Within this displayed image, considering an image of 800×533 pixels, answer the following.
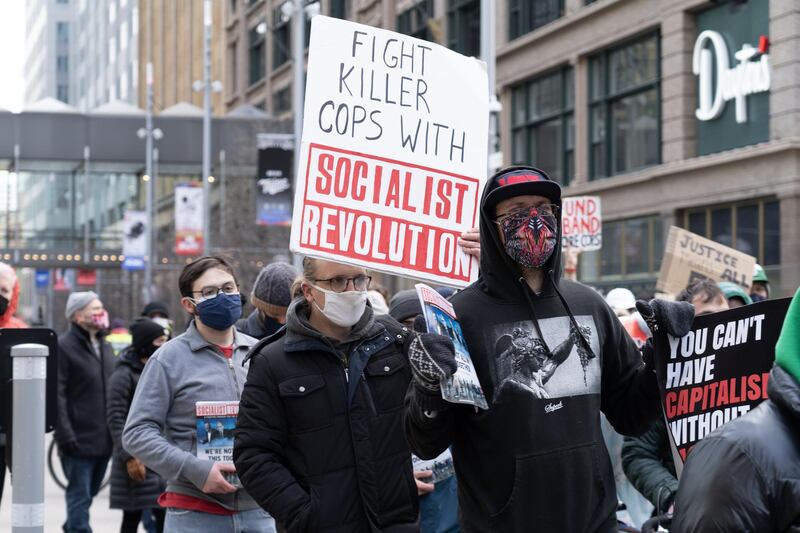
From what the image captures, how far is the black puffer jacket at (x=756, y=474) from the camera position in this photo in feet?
7.82

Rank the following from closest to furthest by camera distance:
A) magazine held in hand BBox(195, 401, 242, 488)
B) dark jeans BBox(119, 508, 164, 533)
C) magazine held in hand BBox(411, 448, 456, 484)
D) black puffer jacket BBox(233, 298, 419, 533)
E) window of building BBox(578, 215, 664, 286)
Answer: black puffer jacket BBox(233, 298, 419, 533)
magazine held in hand BBox(195, 401, 242, 488)
magazine held in hand BBox(411, 448, 456, 484)
dark jeans BBox(119, 508, 164, 533)
window of building BBox(578, 215, 664, 286)

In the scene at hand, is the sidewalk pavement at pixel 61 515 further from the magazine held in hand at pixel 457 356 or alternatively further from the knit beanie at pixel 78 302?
the magazine held in hand at pixel 457 356

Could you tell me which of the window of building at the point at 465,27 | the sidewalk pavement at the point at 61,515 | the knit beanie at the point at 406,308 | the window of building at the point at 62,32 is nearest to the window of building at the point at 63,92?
the window of building at the point at 62,32

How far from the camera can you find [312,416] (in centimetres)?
499

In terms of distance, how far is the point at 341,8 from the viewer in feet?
161

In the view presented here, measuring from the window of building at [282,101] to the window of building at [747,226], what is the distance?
30.5 metres

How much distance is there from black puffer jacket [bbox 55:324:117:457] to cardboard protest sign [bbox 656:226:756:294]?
5363mm

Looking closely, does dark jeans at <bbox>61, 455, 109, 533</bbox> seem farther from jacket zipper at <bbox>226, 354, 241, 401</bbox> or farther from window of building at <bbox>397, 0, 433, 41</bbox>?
window of building at <bbox>397, 0, 433, 41</bbox>

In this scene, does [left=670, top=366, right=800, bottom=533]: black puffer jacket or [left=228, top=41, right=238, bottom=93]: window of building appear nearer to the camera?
[left=670, top=366, right=800, bottom=533]: black puffer jacket

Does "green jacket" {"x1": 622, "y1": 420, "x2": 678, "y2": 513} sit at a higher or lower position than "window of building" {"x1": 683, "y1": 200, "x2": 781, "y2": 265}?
lower

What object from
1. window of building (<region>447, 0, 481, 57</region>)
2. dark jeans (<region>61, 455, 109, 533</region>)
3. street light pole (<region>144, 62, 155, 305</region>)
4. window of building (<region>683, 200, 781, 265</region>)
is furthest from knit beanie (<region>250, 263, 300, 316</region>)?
street light pole (<region>144, 62, 155, 305</region>)

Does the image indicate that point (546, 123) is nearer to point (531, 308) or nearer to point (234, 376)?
point (234, 376)

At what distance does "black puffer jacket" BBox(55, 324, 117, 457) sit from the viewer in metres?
10.8

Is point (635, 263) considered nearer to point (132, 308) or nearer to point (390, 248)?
point (390, 248)
